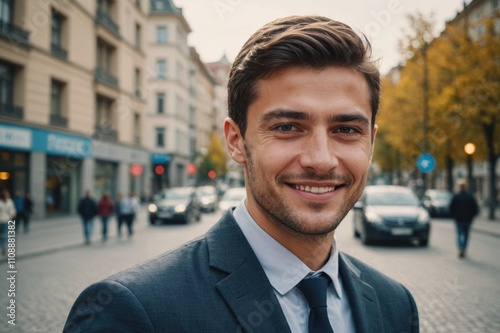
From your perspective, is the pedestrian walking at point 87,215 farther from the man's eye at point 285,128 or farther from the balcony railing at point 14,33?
the man's eye at point 285,128

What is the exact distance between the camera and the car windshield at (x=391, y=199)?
47.2 ft

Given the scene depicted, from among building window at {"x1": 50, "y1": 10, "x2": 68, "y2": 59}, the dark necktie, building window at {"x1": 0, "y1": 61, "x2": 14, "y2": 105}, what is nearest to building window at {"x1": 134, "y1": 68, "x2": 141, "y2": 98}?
building window at {"x1": 50, "y1": 10, "x2": 68, "y2": 59}

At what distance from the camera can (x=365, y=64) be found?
5.95ft

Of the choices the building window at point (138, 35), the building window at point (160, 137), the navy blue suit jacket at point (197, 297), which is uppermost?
the building window at point (138, 35)

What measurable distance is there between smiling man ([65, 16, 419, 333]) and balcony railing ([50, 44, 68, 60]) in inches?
953

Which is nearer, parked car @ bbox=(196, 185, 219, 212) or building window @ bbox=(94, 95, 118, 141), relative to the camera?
building window @ bbox=(94, 95, 118, 141)

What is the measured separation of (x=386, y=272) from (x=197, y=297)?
8648 millimetres

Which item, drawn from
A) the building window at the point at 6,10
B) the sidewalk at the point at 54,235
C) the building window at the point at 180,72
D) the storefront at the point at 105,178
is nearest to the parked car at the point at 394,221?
the sidewalk at the point at 54,235

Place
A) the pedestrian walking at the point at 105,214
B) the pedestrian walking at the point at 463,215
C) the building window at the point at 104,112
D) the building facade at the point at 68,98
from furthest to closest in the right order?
the building window at the point at 104,112
the building facade at the point at 68,98
the pedestrian walking at the point at 105,214
the pedestrian walking at the point at 463,215

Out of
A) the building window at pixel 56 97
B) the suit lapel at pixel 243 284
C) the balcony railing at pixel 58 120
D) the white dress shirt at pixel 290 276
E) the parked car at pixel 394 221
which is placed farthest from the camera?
the building window at pixel 56 97

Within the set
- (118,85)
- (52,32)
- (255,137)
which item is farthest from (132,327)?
(118,85)

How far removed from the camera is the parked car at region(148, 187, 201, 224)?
22.5 m

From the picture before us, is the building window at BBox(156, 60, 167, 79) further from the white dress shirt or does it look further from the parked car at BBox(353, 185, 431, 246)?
the white dress shirt

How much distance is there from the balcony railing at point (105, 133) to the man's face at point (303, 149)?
2824 centimetres
